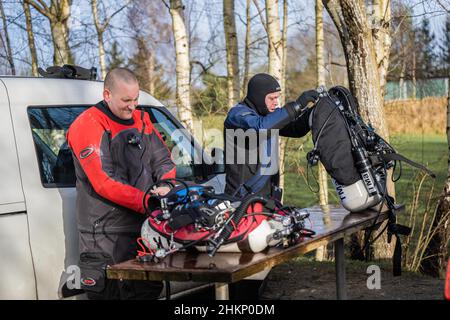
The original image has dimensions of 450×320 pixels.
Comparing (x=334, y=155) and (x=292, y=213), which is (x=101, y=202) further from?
(x=334, y=155)

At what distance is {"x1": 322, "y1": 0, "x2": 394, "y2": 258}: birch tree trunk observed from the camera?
7.68 meters

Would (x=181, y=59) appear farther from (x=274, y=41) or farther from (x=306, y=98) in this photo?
(x=306, y=98)

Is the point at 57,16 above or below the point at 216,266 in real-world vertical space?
above

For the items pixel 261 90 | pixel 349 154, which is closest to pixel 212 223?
pixel 349 154

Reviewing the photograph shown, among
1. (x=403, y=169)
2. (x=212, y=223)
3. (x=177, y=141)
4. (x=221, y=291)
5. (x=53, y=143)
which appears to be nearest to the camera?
(x=221, y=291)

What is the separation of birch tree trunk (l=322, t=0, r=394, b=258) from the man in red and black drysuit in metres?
3.72

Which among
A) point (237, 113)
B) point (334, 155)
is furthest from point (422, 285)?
point (237, 113)

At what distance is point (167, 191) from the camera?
4406 mm

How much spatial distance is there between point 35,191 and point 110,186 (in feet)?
2.14

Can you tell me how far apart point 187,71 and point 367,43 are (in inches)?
176

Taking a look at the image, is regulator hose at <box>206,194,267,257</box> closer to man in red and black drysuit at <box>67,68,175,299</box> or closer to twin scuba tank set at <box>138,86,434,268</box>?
twin scuba tank set at <box>138,86,434,268</box>

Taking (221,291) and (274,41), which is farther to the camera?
(274,41)

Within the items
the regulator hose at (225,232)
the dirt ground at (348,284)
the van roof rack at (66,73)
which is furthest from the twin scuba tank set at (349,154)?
the van roof rack at (66,73)

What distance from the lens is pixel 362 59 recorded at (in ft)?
25.7
